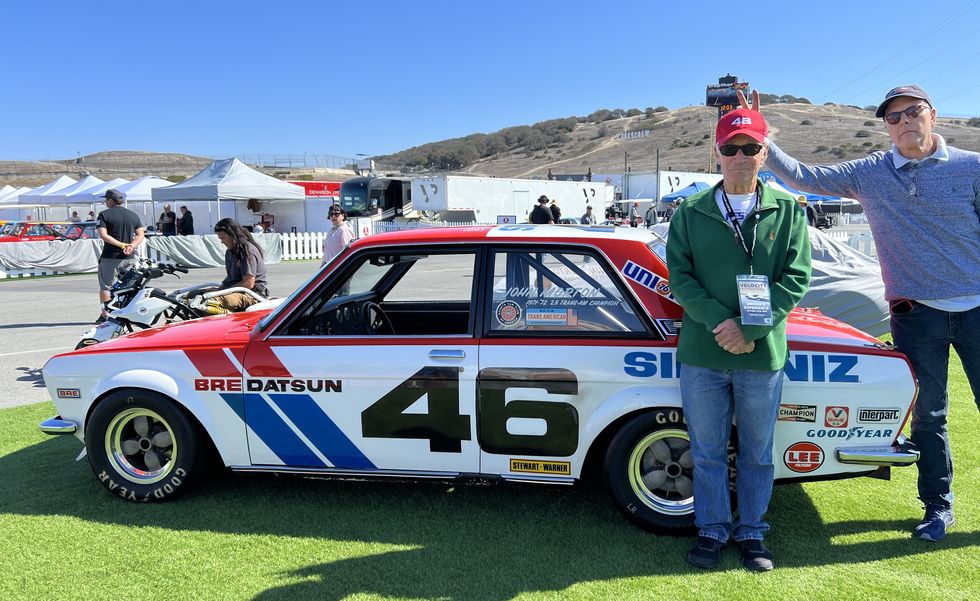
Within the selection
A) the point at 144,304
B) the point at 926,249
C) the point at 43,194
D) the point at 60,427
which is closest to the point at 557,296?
the point at 926,249

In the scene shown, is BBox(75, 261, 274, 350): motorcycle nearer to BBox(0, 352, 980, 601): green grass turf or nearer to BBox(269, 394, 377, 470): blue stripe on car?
BBox(0, 352, 980, 601): green grass turf

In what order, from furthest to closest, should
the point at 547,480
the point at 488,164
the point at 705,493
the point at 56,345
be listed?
the point at 488,164
the point at 56,345
the point at 547,480
the point at 705,493

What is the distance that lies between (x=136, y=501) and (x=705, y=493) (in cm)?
296

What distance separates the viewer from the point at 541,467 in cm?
327

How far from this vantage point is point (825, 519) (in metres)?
3.48

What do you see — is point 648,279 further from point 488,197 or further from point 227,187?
point 488,197

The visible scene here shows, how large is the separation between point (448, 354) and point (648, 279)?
103cm

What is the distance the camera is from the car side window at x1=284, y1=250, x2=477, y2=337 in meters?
3.54

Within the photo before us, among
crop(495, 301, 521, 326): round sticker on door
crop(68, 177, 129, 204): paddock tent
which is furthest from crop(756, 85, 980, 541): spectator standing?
crop(68, 177, 129, 204): paddock tent

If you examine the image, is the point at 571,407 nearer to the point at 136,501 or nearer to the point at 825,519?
the point at 825,519

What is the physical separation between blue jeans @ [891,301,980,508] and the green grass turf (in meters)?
0.30

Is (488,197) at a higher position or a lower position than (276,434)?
higher

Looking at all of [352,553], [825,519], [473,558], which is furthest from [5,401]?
[825,519]

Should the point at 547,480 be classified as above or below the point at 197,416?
below
